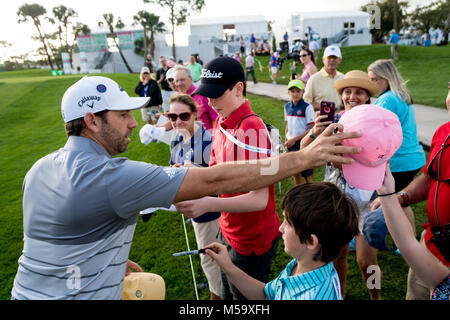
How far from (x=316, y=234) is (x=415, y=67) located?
27314mm

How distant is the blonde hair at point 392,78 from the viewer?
351cm

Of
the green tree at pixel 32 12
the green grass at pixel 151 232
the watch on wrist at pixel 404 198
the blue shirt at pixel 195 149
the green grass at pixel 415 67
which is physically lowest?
the green grass at pixel 151 232

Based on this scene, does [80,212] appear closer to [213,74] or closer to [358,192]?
[213,74]

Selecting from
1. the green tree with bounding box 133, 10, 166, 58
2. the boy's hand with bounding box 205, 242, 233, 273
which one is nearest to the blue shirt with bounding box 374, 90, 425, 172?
the boy's hand with bounding box 205, 242, 233, 273

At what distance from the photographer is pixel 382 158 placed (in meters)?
1.55

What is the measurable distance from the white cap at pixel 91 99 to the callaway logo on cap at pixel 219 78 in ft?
2.15

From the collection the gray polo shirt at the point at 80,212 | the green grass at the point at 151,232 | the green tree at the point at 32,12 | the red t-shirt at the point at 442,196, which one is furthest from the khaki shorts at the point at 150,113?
the green tree at the point at 32,12

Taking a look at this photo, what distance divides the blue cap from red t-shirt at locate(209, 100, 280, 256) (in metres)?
0.76

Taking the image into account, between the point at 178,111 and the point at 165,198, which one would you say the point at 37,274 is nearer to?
the point at 165,198

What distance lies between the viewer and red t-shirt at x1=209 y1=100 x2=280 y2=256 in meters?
2.17

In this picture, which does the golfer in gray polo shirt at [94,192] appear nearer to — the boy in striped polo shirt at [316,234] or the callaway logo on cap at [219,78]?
the boy in striped polo shirt at [316,234]

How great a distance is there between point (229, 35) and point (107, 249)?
53.2 metres

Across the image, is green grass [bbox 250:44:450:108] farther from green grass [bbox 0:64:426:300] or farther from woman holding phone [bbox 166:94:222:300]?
woman holding phone [bbox 166:94:222:300]

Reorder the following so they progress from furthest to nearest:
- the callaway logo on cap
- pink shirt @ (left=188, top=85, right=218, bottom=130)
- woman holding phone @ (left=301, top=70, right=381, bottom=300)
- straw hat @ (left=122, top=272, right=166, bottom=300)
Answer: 1. pink shirt @ (left=188, top=85, right=218, bottom=130)
2. woman holding phone @ (left=301, top=70, right=381, bottom=300)
3. the callaway logo on cap
4. straw hat @ (left=122, top=272, right=166, bottom=300)
